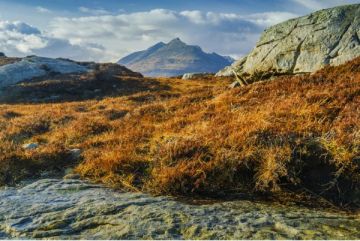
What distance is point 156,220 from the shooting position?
20.3 feet

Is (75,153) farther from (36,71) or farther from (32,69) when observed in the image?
(32,69)

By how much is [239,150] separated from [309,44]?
12024 mm

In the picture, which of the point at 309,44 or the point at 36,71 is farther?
the point at 36,71

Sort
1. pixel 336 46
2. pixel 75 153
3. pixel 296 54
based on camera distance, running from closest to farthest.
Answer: pixel 75 153 → pixel 336 46 → pixel 296 54

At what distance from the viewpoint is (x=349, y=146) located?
8.01 metres

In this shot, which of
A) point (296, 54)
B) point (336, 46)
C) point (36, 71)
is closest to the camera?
point (336, 46)

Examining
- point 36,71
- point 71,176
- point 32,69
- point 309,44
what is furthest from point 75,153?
point 32,69

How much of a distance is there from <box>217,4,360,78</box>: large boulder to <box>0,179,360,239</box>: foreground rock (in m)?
12.3

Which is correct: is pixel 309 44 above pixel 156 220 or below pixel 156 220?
above

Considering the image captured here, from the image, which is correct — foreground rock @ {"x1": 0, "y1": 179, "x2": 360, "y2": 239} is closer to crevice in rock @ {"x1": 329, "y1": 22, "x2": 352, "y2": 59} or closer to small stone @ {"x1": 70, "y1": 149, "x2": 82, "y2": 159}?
small stone @ {"x1": 70, "y1": 149, "x2": 82, "y2": 159}

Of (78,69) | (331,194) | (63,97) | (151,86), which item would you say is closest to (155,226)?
(331,194)

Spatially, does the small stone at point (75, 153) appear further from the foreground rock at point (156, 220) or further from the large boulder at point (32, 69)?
the large boulder at point (32, 69)

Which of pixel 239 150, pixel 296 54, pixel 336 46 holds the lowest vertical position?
pixel 239 150

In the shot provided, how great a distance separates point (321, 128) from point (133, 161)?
154 inches
